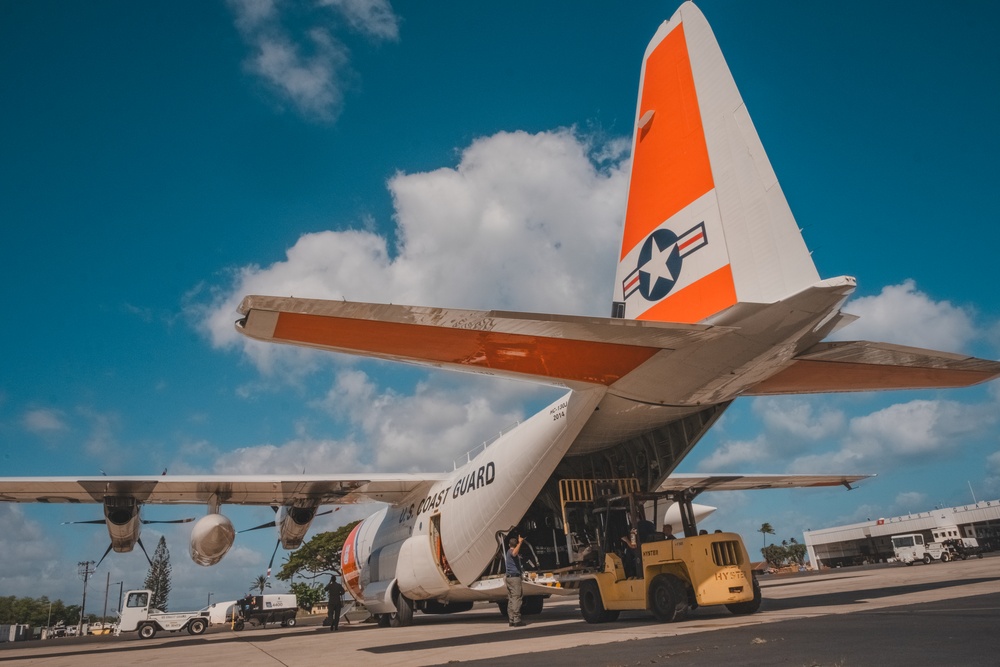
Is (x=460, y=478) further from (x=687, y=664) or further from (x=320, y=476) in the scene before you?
(x=687, y=664)

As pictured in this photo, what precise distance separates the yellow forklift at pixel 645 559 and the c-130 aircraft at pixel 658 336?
50 cm

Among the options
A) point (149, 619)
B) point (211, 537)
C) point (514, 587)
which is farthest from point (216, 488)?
point (149, 619)

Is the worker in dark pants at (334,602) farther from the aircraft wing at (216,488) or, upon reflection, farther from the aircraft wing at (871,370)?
the aircraft wing at (871,370)

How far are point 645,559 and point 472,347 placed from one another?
13.3 ft

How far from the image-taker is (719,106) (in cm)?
722

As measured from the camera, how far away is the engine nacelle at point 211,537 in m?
12.7

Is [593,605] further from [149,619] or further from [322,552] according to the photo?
[322,552]

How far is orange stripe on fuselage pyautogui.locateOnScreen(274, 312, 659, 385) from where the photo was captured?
6.30 meters

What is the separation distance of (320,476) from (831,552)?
58.3 metres

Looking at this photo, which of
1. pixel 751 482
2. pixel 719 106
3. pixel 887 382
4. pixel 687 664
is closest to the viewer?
pixel 687 664

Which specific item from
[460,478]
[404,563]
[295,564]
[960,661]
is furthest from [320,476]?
[295,564]

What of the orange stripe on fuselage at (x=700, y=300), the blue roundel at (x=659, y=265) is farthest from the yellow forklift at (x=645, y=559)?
the blue roundel at (x=659, y=265)

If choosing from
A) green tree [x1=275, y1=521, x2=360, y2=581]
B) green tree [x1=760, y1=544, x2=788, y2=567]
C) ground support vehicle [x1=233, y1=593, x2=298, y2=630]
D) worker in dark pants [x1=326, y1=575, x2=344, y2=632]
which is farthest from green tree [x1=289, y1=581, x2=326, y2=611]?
green tree [x1=760, y1=544, x2=788, y2=567]

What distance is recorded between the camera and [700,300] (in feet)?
24.0
